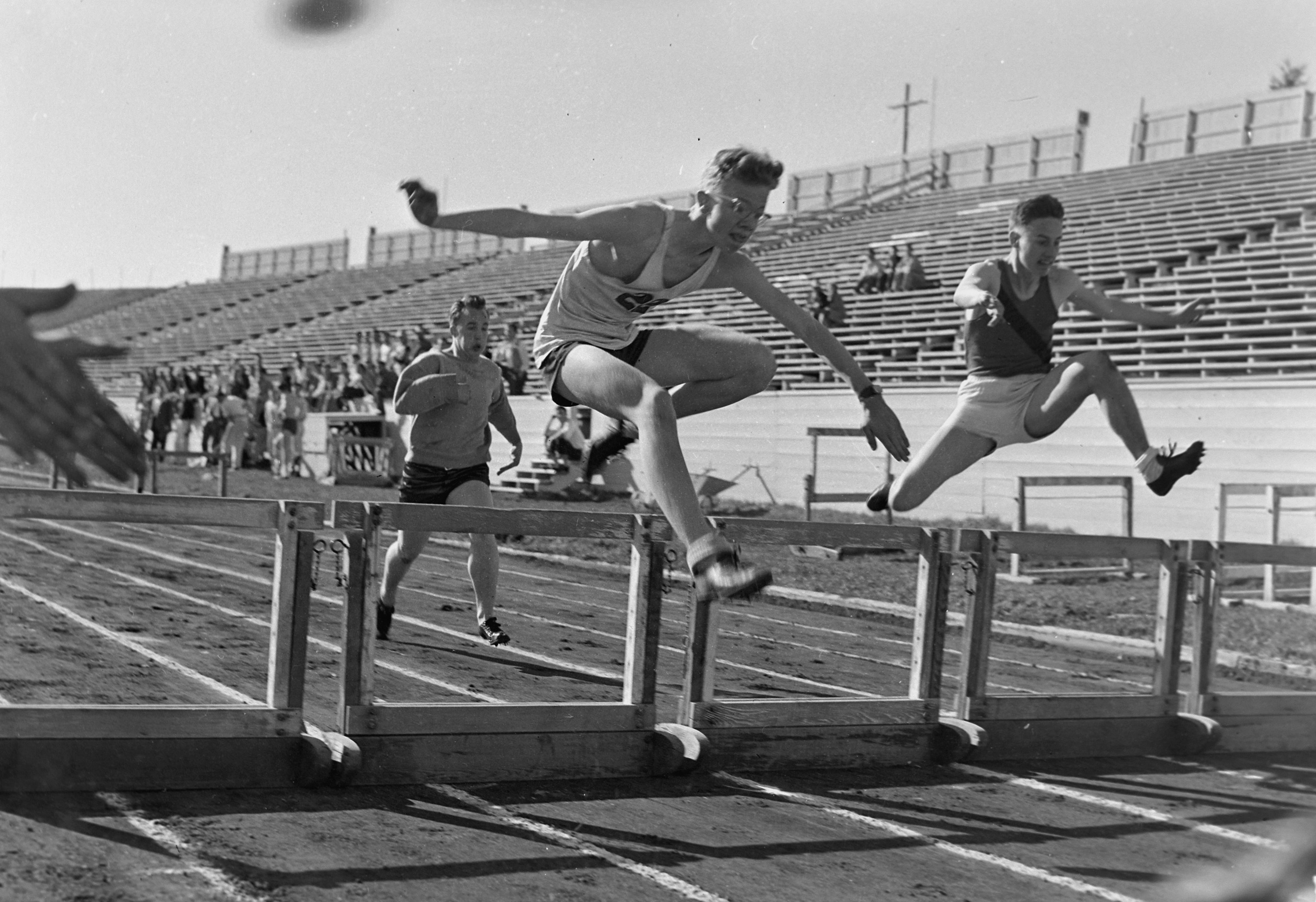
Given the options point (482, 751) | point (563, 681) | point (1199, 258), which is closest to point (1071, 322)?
point (1199, 258)

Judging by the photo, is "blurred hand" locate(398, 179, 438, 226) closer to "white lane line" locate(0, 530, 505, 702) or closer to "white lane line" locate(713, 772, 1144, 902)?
"white lane line" locate(0, 530, 505, 702)

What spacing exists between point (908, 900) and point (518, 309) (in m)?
17.1

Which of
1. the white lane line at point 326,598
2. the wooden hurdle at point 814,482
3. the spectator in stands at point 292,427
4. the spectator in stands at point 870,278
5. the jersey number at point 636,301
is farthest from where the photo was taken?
the spectator in stands at point 870,278

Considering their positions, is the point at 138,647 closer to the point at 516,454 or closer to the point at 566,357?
the point at 516,454

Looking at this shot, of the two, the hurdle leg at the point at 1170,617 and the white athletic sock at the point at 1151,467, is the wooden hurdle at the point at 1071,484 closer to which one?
the hurdle leg at the point at 1170,617

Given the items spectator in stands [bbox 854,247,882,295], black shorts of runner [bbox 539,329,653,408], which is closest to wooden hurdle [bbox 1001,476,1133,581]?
spectator in stands [bbox 854,247,882,295]

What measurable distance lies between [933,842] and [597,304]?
2.24 meters

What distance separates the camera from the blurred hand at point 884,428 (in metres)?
4.57

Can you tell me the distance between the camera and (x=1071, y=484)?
15484mm

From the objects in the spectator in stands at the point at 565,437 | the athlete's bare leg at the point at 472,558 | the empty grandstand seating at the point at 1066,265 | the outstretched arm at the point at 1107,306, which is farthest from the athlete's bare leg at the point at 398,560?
the spectator in stands at the point at 565,437

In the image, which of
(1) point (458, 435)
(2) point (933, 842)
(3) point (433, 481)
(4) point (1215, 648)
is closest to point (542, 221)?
(2) point (933, 842)

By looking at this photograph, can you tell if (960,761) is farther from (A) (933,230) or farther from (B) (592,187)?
(A) (933,230)

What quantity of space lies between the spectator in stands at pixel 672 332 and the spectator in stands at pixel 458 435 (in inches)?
95.5

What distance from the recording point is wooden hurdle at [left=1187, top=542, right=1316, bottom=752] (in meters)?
7.15
